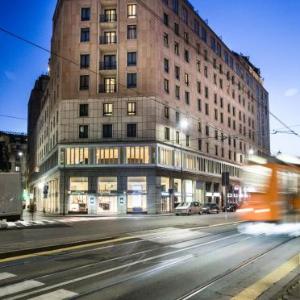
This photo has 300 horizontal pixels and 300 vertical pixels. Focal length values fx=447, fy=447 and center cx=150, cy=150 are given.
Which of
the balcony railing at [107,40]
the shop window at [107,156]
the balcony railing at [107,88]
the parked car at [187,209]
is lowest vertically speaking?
the parked car at [187,209]

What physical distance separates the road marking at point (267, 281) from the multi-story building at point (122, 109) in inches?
1520

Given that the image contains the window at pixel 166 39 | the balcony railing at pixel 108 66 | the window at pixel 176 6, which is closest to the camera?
the balcony railing at pixel 108 66

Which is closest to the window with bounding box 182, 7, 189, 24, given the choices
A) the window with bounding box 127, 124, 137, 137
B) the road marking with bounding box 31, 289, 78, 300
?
the window with bounding box 127, 124, 137, 137

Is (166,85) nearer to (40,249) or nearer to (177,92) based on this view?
(177,92)

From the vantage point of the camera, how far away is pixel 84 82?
5509 cm

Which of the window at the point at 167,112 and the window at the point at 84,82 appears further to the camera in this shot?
the window at the point at 167,112

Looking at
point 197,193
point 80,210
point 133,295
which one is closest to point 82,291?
point 133,295

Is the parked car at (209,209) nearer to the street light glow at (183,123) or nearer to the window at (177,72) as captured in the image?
the street light glow at (183,123)

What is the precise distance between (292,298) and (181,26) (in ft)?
187

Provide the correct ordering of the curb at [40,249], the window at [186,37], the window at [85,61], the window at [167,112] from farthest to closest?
the window at [186,37] < the window at [85,61] < the window at [167,112] < the curb at [40,249]

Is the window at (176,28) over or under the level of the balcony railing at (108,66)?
over

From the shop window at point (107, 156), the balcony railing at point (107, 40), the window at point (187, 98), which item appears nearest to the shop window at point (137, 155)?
the shop window at point (107, 156)

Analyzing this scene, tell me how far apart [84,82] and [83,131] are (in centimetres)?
614

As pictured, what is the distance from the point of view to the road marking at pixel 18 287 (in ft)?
25.6
